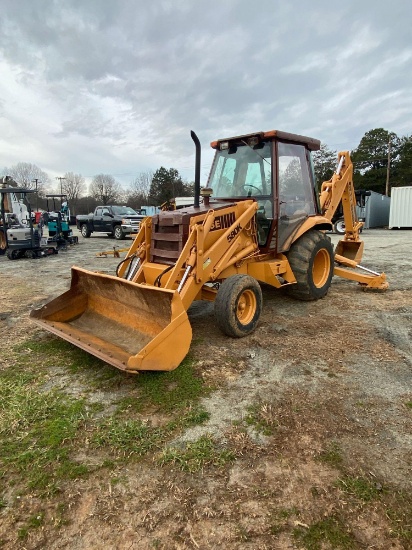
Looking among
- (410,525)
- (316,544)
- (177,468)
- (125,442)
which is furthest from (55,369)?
(410,525)

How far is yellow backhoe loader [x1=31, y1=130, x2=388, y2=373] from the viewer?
4.03 meters

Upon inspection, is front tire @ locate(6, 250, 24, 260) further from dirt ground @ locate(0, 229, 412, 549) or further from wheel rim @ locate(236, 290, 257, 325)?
wheel rim @ locate(236, 290, 257, 325)

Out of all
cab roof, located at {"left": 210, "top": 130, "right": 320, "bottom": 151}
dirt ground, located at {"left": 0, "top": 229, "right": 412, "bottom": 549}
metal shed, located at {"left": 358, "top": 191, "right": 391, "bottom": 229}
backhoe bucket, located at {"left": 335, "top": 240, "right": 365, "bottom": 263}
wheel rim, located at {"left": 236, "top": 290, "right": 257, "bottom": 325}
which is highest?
cab roof, located at {"left": 210, "top": 130, "right": 320, "bottom": 151}

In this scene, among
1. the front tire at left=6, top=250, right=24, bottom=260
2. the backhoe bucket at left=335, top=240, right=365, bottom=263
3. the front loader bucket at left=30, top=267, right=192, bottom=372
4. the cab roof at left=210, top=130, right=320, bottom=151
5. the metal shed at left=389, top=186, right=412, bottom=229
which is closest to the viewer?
the front loader bucket at left=30, top=267, right=192, bottom=372

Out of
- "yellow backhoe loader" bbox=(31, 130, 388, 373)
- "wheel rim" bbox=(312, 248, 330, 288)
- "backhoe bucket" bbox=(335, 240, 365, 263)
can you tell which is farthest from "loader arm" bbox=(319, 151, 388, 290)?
"wheel rim" bbox=(312, 248, 330, 288)

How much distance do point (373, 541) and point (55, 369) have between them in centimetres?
319

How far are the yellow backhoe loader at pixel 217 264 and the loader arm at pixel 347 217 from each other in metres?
0.16

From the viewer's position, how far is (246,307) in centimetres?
493

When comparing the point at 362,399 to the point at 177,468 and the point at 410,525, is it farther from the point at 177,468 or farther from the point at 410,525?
the point at 177,468

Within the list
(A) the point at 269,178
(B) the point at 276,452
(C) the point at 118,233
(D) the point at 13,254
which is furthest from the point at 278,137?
(C) the point at 118,233

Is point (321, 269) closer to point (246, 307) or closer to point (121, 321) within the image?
point (246, 307)

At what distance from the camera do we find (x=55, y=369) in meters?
4.00

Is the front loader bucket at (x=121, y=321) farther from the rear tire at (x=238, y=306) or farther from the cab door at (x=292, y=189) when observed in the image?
the cab door at (x=292, y=189)

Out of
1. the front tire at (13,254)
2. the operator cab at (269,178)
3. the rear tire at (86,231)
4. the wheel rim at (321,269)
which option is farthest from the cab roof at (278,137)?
the rear tire at (86,231)
